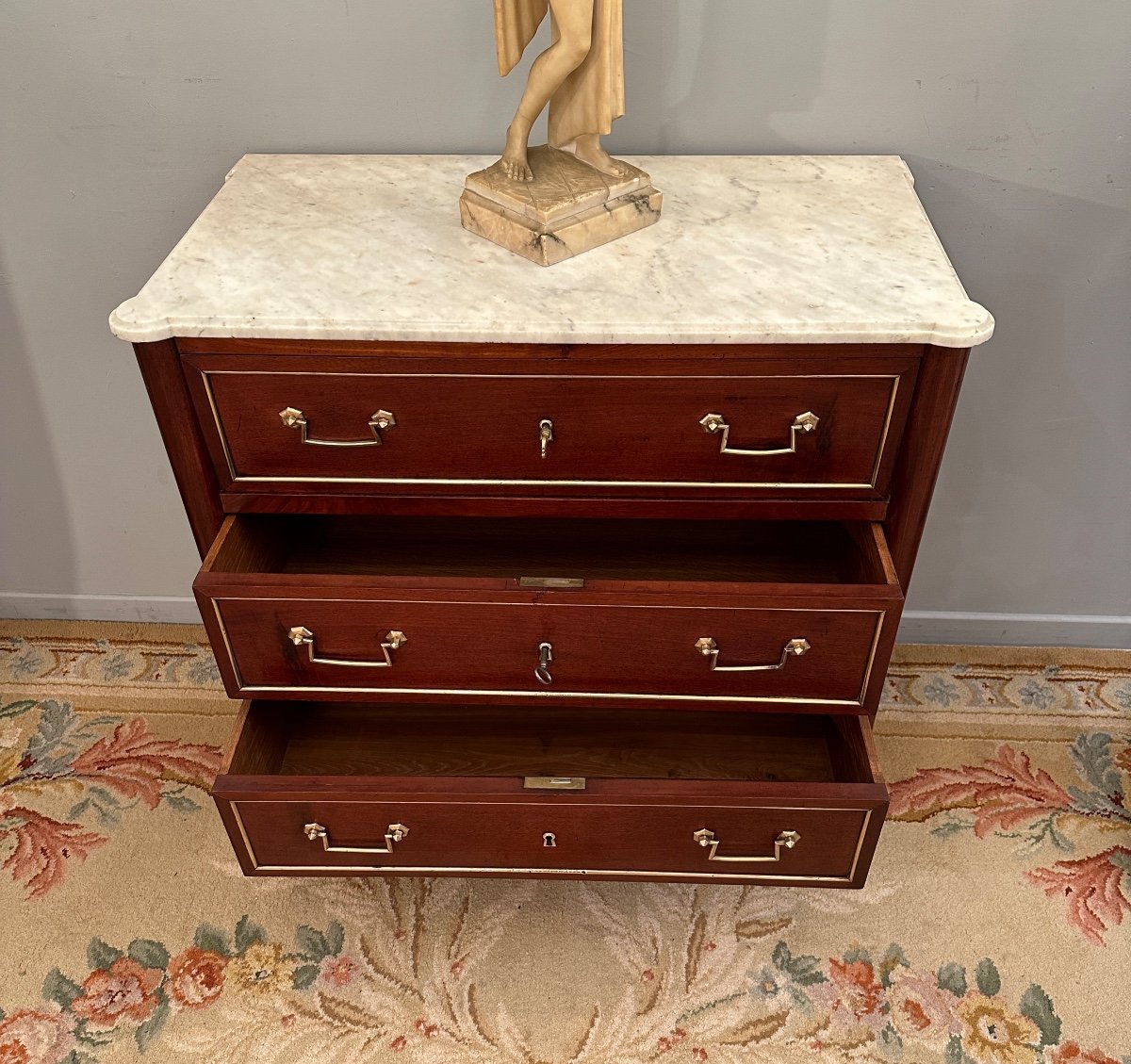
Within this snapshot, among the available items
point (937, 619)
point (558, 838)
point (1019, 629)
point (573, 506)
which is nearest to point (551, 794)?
point (558, 838)

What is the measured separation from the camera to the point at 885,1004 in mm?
1222

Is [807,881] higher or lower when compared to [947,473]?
lower

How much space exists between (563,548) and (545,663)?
0.22m

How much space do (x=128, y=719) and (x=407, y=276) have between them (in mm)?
985

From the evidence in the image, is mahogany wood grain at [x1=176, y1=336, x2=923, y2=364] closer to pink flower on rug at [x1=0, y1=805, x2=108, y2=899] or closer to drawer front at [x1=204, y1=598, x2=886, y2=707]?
drawer front at [x1=204, y1=598, x2=886, y2=707]

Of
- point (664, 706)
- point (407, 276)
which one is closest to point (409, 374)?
point (407, 276)

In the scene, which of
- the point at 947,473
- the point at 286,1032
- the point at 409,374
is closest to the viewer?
the point at 409,374

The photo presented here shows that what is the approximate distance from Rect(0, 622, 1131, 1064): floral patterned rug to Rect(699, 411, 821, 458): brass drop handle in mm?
682

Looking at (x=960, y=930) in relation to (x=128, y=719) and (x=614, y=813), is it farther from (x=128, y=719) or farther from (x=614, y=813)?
(x=128, y=719)

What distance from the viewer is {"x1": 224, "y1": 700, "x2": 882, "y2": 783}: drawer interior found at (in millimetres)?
1242

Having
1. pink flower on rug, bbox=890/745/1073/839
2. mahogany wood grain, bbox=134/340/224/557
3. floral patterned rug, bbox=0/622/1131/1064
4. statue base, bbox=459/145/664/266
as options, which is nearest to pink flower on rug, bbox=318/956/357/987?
floral patterned rug, bbox=0/622/1131/1064

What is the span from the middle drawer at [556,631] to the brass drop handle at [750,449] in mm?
132

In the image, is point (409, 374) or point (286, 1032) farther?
point (286, 1032)

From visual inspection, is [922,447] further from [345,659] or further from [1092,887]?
[1092,887]
